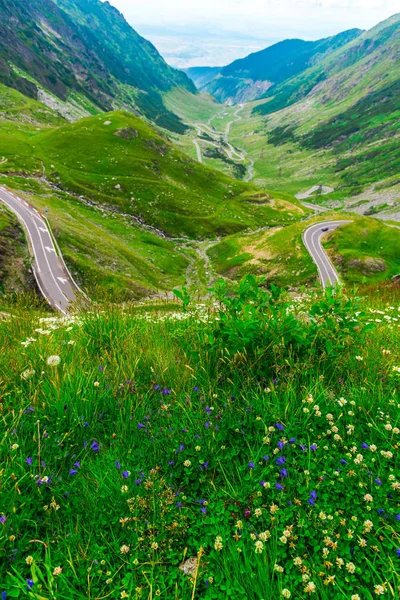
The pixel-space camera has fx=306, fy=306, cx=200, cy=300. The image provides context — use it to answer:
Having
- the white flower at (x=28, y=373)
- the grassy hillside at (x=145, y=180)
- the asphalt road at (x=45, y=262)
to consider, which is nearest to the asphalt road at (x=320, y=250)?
the grassy hillside at (x=145, y=180)

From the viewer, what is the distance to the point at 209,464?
13.0ft

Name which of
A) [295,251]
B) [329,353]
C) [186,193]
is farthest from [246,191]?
[329,353]

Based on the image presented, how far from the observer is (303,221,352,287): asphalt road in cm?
9281

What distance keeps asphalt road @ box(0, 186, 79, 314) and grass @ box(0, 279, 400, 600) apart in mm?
59079

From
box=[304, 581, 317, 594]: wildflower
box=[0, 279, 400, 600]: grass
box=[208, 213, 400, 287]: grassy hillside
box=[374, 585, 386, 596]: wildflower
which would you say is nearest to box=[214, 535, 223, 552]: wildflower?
box=[0, 279, 400, 600]: grass

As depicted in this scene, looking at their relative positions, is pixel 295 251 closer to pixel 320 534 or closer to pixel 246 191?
pixel 246 191

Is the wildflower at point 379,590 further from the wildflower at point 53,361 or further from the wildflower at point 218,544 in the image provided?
the wildflower at point 53,361

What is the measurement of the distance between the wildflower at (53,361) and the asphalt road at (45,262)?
58.3 m

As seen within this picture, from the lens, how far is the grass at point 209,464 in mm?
2863

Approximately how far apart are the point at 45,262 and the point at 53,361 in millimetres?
75744

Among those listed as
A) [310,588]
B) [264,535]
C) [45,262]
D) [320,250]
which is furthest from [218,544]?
[320,250]

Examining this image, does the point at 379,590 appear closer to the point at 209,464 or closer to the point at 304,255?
the point at 209,464

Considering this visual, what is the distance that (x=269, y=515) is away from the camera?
335 centimetres

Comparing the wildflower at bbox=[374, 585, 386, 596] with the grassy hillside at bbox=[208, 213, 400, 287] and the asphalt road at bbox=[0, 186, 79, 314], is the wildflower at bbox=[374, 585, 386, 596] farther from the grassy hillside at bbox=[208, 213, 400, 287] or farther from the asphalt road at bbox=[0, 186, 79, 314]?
the grassy hillside at bbox=[208, 213, 400, 287]
